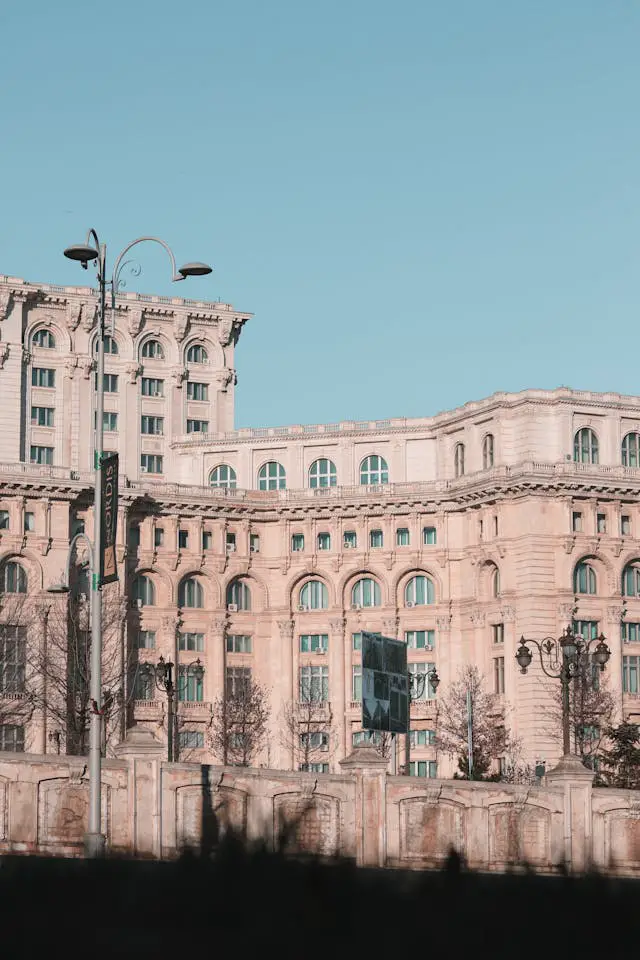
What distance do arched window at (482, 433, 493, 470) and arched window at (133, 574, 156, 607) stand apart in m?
21.3

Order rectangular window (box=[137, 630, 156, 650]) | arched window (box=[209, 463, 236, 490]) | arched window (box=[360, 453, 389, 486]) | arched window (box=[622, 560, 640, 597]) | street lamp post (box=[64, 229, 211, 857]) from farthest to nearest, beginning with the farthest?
arched window (box=[209, 463, 236, 490]), arched window (box=[360, 453, 389, 486]), rectangular window (box=[137, 630, 156, 650]), arched window (box=[622, 560, 640, 597]), street lamp post (box=[64, 229, 211, 857])

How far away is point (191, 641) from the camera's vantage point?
109 m

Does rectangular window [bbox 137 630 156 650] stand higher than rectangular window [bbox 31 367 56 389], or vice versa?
rectangular window [bbox 31 367 56 389]

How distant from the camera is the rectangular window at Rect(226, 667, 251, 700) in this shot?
107750 millimetres

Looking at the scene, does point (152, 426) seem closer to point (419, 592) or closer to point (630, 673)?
point (419, 592)

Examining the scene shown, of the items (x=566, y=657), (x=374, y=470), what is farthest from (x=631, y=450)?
(x=566, y=657)

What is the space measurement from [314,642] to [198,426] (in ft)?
68.5

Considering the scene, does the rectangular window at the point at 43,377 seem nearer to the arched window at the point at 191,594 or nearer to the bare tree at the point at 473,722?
the arched window at the point at 191,594

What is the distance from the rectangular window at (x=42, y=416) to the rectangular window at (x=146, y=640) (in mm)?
19400

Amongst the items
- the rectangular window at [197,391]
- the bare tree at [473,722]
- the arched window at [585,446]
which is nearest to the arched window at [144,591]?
the bare tree at [473,722]

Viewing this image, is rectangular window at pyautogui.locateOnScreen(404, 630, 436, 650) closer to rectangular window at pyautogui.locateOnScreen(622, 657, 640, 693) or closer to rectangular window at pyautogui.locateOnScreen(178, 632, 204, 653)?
rectangular window at pyautogui.locateOnScreen(622, 657, 640, 693)

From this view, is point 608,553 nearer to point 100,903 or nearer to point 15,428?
point 15,428

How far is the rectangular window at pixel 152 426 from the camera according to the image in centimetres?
12125

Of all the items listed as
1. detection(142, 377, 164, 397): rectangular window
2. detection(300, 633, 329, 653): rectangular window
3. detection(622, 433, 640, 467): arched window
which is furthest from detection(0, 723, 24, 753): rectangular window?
detection(622, 433, 640, 467): arched window
